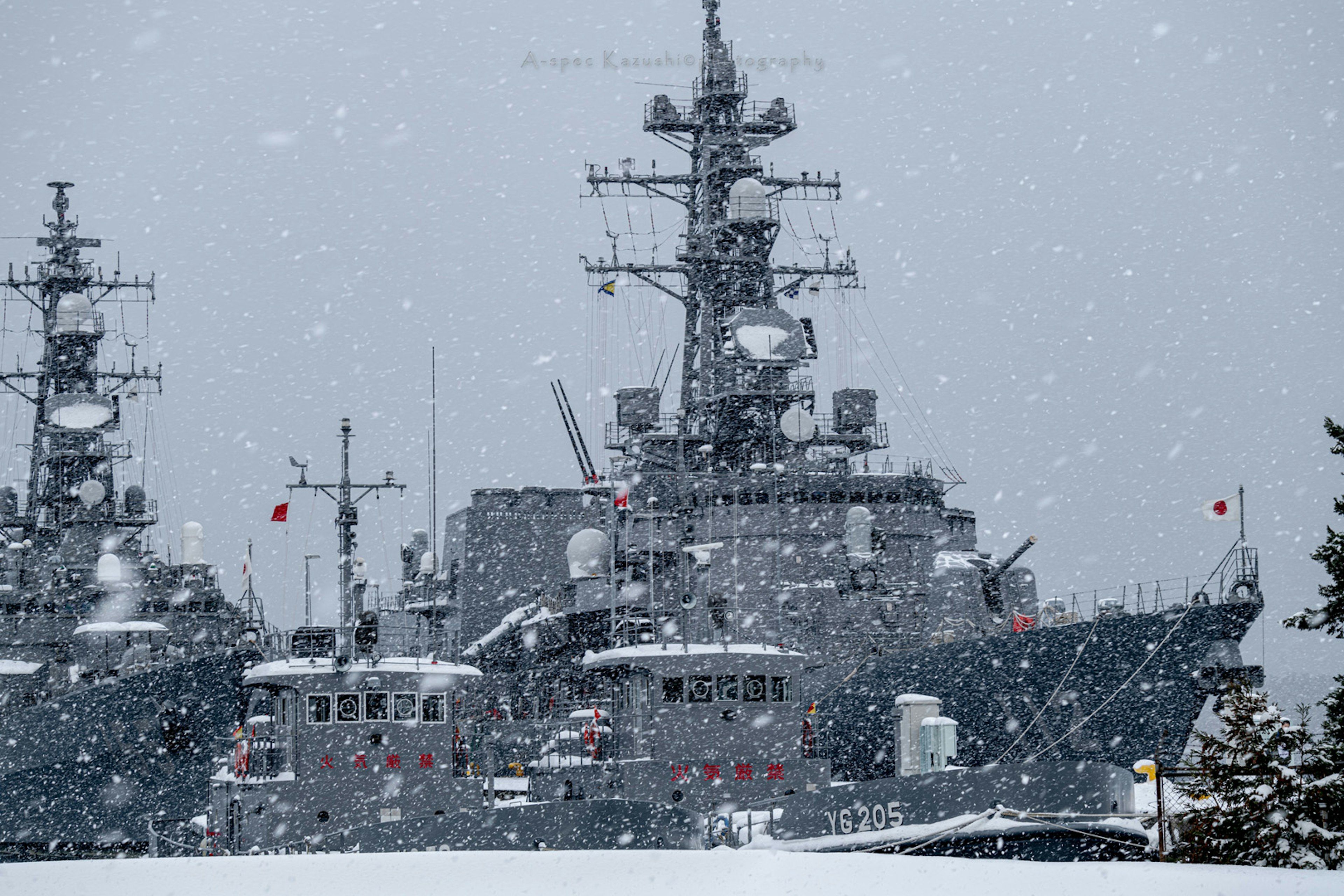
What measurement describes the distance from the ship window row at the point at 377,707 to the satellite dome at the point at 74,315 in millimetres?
22528

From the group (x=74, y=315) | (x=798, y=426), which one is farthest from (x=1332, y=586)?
(x=74, y=315)

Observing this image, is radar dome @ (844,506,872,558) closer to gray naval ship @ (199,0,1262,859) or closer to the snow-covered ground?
gray naval ship @ (199,0,1262,859)

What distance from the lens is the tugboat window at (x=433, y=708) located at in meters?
20.6

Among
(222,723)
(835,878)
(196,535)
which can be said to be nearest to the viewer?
(835,878)

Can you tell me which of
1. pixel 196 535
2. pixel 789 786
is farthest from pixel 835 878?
pixel 196 535

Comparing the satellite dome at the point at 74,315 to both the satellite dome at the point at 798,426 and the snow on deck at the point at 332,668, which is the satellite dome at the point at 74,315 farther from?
the snow on deck at the point at 332,668

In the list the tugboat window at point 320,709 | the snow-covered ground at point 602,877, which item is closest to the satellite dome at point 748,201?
the tugboat window at point 320,709

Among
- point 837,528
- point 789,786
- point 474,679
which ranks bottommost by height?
point 789,786

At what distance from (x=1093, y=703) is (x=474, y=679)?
34.3ft

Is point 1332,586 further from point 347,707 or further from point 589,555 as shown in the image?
point 589,555

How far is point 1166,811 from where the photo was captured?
16141 mm

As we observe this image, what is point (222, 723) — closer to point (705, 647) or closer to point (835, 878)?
point (705, 647)

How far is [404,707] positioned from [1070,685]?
1140 centimetres

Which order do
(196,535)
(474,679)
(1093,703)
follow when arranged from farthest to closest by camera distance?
(196,535) < (1093,703) < (474,679)
